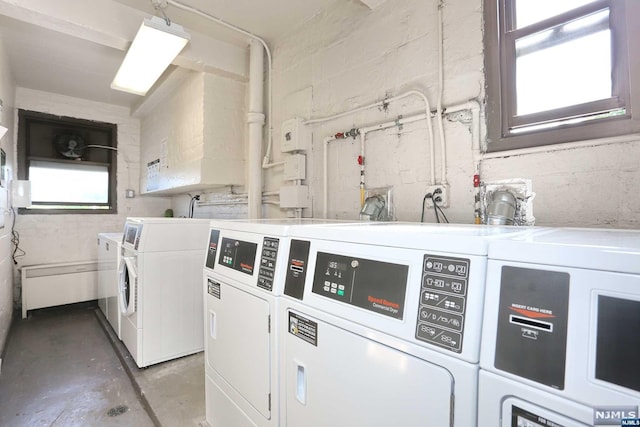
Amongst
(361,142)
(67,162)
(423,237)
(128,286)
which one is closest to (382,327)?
(423,237)

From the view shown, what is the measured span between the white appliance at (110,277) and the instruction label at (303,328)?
2476mm

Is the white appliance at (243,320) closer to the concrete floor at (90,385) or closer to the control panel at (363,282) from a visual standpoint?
the control panel at (363,282)

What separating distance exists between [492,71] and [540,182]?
0.62 m

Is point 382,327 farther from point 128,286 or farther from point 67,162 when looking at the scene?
point 67,162

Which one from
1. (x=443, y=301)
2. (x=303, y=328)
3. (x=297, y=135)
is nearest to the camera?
(x=443, y=301)

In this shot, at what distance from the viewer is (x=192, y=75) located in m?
3.29

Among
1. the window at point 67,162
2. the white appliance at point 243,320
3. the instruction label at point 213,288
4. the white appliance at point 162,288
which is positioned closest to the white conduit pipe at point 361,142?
the white appliance at point 243,320

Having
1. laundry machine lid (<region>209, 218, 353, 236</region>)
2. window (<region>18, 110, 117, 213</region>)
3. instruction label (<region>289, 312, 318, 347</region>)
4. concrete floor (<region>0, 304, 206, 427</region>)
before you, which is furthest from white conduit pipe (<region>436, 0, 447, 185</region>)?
window (<region>18, 110, 117, 213</region>)

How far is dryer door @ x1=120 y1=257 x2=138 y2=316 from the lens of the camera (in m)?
2.51

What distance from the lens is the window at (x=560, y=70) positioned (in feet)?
4.16

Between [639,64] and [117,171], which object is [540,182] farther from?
[117,171]

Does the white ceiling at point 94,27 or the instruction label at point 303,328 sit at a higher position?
the white ceiling at point 94,27

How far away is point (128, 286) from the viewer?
2777 millimetres

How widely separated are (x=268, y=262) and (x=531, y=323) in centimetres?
96
